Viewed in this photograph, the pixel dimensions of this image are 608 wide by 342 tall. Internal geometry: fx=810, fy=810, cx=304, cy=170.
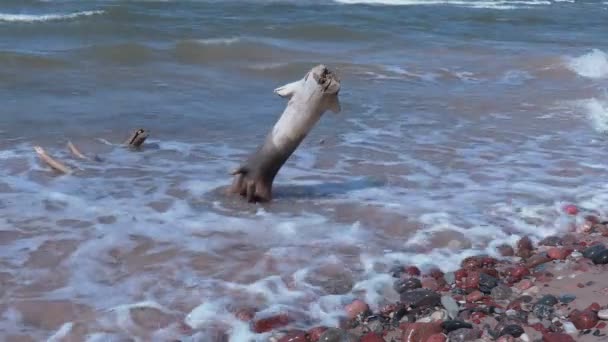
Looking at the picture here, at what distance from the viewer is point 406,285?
4379mm

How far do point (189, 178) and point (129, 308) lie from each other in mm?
2360

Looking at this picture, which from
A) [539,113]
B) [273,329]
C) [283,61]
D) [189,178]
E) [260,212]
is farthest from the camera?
[283,61]

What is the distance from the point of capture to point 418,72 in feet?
41.7

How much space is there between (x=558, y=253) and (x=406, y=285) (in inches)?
42.9

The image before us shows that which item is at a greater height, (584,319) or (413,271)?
(584,319)

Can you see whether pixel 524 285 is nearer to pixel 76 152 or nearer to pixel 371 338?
pixel 371 338

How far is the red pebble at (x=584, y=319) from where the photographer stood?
12.4ft

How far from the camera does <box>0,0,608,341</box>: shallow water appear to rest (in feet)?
14.1

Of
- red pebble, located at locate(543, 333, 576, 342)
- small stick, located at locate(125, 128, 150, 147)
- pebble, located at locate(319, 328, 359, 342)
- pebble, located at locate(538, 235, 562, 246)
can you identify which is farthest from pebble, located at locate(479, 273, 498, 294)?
small stick, located at locate(125, 128, 150, 147)

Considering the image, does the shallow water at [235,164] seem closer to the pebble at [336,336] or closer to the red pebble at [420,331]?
the pebble at [336,336]

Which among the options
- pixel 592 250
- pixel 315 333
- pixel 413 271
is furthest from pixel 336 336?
pixel 592 250

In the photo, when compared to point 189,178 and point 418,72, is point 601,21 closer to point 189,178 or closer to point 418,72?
point 418,72

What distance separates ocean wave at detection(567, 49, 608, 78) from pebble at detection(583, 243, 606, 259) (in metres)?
8.59

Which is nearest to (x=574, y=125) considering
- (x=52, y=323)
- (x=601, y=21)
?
(x=52, y=323)
